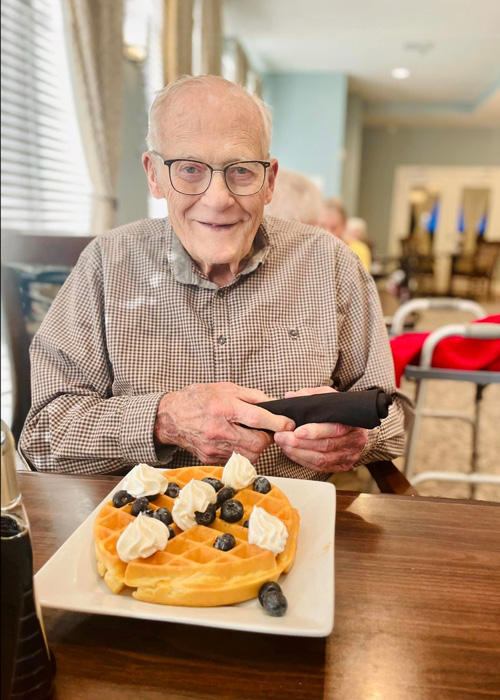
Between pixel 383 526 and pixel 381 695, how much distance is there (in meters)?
0.27

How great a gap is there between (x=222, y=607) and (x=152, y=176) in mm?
961

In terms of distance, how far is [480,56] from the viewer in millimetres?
6297

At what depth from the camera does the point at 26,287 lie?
1551 mm

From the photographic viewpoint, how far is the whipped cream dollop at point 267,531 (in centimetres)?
57

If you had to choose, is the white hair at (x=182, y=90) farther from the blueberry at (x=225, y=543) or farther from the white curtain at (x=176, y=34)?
the white curtain at (x=176, y=34)

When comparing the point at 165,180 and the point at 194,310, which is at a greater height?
the point at 165,180

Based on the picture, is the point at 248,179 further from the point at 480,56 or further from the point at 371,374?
the point at 480,56

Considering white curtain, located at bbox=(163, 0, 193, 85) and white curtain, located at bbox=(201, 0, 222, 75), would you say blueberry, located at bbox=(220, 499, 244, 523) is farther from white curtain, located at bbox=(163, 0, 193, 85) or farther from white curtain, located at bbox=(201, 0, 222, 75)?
white curtain, located at bbox=(201, 0, 222, 75)

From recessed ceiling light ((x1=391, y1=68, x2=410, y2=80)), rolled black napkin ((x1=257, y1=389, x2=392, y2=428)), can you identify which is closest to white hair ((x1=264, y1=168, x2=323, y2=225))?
rolled black napkin ((x1=257, y1=389, x2=392, y2=428))

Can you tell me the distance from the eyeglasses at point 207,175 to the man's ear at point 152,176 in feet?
0.22

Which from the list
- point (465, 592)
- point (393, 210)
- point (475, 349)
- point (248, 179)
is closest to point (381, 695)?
point (465, 592)

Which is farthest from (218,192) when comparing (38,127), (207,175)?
(38,127)

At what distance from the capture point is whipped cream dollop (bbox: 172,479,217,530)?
2.04 ft

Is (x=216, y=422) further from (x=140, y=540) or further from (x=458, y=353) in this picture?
(x=458, y=353)
